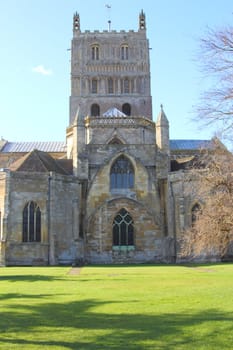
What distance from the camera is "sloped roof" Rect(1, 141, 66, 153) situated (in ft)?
170

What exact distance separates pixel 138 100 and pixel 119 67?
535cm

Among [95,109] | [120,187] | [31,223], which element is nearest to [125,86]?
[95,109]

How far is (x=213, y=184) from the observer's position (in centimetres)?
1772

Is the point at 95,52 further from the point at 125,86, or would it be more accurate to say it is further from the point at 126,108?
the point at 126,108

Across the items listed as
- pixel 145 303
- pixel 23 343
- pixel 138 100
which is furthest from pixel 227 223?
pixel 138 100

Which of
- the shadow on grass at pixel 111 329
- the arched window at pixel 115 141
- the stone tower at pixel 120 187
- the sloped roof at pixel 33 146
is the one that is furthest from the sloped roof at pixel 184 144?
the shadow on grass at pixel 111 329

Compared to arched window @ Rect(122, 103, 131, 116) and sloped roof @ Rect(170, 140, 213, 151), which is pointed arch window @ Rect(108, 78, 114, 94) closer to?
arched window @ Rect(122, 103, 131, 116)

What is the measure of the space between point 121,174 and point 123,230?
4714 millimetres

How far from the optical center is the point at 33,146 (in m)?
53.2

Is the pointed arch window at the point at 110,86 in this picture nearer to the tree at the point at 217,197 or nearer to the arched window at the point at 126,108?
the arched window at the point at 126,108

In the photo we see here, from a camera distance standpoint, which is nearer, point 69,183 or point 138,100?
point 69,183

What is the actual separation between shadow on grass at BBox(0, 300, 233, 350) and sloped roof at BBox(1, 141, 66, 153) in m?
41.8

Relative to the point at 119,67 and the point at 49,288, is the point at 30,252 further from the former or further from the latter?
the point at 119,67

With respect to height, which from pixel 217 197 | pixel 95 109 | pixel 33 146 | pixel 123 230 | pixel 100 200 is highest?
pixel 95 109
